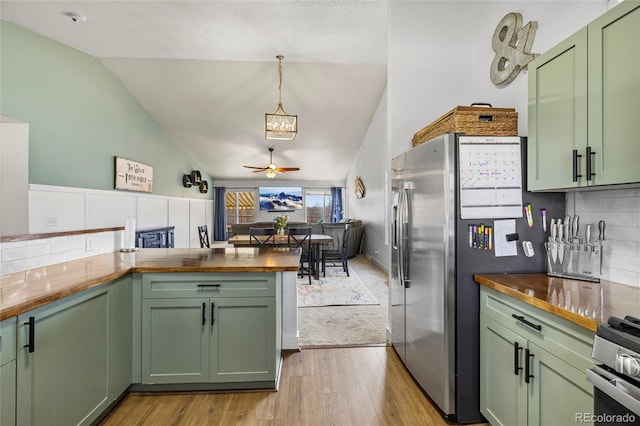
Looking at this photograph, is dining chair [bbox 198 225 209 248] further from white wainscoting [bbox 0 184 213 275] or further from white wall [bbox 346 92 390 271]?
white wall [bbox 346 92 390 271]

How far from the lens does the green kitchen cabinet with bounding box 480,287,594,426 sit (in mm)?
1200

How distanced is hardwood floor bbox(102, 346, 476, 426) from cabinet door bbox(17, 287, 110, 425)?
34cm

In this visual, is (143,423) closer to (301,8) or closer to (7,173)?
(7,173)

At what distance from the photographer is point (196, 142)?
7512 mm

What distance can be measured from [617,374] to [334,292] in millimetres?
3769

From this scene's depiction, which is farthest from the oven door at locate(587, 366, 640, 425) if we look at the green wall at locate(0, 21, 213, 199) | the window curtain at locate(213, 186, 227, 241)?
the window curtain at locate(213, 186, 227, 241)

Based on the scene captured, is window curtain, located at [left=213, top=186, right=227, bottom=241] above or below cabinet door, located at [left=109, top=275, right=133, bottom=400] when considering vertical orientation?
above

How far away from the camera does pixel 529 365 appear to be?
4.70 ft

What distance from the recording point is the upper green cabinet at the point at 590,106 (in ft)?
4.02

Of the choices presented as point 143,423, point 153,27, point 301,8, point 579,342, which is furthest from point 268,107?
point 579,342

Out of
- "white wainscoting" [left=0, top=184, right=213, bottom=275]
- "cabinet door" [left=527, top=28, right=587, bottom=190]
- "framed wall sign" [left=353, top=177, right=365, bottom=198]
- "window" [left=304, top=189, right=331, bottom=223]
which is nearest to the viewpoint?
"cabinet door" [left=527, top=28, right=587, bottom=190]

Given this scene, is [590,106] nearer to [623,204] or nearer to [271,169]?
[623,204]

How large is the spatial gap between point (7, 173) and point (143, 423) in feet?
8.97

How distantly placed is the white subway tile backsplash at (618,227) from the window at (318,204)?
9.52 m
